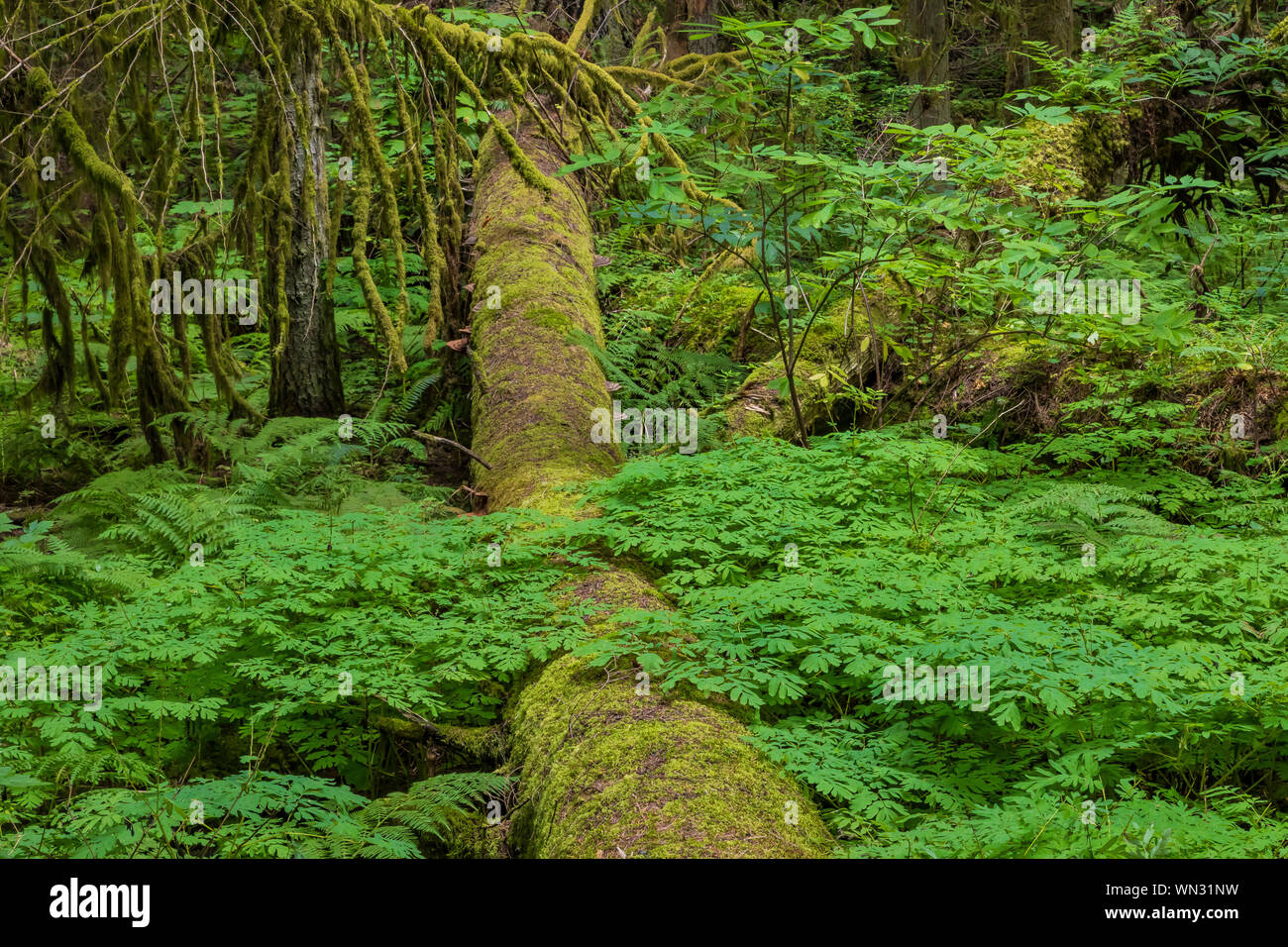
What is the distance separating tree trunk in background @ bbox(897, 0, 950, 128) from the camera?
42.1ft

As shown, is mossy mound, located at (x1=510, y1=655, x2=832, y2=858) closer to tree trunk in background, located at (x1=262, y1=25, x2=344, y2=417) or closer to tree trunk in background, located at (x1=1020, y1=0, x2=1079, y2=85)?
tree trunk in background, located at (x1=262, y1=25, x2=344, y2=417)

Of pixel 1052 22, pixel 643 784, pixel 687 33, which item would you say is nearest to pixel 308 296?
pixel 643 784

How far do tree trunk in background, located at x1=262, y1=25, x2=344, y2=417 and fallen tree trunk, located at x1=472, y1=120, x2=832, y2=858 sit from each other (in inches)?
58.9

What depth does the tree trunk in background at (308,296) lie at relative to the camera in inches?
269

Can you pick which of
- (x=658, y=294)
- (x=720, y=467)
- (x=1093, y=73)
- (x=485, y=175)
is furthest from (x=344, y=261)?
(x=1093, y=73)

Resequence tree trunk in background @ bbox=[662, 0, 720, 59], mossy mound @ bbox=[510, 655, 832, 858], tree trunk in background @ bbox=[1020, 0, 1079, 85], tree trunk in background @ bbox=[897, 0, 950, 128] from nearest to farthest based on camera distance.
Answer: mossy mound @ bbox=[510, 655, 832, 858] < tree trunk in background @ bbox=[897, 0, 950, 128] < tree trunk in background @ bbox=[662, 0, 720, 59] < tree trunk in background @ bbox=[1020, 0, 1079, 85]

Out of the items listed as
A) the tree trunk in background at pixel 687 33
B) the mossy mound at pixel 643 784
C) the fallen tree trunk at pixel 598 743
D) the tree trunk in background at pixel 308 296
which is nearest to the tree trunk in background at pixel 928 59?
the tree trunk in background at pixel 687 33

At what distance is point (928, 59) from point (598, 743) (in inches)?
506

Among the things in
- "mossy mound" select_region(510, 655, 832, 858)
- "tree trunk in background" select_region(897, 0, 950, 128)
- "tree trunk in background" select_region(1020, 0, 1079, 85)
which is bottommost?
"mossy mound" select_region(510, 655, 832, 858)

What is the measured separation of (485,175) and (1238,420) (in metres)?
7.45

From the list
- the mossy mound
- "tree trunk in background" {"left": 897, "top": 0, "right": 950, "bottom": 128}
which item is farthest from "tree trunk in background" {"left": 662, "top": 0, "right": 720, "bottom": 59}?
the mossy mound

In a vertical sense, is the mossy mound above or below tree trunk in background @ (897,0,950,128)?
below
